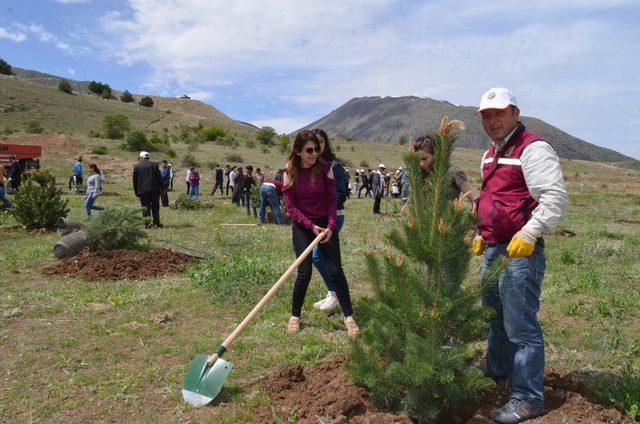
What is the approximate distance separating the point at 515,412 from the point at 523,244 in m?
1.04

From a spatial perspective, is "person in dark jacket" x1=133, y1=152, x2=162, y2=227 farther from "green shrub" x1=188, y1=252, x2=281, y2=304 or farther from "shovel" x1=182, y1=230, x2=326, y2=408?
"shovel" x1=182, y1=230, x2=326, y2=408

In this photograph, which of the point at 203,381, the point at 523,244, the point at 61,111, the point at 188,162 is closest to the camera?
the point at 523,244

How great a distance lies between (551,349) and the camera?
4570 millimetres

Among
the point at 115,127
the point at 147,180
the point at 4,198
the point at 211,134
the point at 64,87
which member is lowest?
the point at 4,198

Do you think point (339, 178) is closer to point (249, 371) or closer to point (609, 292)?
point (249, 371)

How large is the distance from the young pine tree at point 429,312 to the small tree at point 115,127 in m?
49.9

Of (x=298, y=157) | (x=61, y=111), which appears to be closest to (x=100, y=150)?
(x=61, y=111)

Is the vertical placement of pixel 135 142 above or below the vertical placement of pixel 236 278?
above

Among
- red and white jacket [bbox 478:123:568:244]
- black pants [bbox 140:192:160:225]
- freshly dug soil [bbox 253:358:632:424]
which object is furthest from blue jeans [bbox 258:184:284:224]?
red and white jacket [bbox 478:123:568:244]

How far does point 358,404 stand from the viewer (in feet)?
10.6

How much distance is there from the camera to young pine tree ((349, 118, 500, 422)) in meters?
2.89

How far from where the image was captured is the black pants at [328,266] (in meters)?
4.79

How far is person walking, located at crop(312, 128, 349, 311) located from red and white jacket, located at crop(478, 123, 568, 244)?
2.00 m

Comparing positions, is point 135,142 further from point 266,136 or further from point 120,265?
point 120,265
